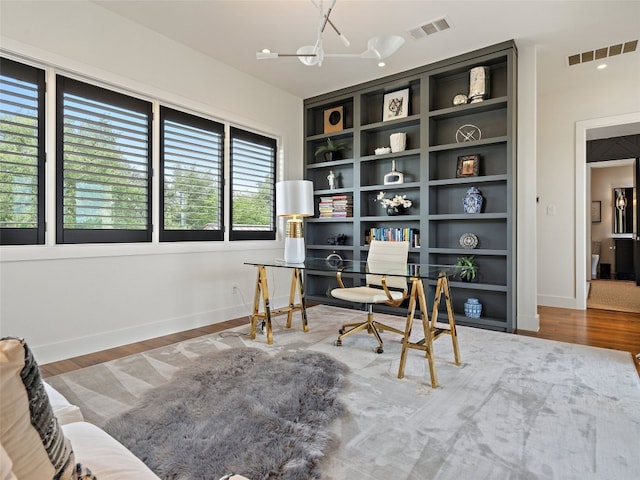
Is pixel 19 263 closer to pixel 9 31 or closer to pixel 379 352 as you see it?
pixel 9 31

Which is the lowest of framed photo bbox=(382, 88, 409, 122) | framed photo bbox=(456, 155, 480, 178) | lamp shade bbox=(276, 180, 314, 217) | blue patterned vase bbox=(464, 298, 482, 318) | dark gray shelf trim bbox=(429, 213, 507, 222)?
blue patterned vase bbox=(464, 298, 482, 318)

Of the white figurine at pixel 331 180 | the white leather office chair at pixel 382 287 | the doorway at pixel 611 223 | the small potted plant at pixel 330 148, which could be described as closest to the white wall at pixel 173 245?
the small potted plant at pixel 330 148

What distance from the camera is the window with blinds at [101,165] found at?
8.92 feet

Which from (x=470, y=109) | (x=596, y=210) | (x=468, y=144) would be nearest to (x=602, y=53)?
(x=470, y=109)

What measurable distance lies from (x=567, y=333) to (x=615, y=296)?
2826 millimetres

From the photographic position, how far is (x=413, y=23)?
309 centimetres

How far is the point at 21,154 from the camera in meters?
2.50

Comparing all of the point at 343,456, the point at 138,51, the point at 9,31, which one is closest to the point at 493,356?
the point at 343,456

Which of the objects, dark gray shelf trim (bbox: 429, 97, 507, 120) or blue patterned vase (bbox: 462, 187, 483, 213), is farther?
blue patterned vase (bbox: 462, 187, 483, 213)

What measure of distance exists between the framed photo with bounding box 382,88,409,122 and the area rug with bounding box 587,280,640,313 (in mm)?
3441

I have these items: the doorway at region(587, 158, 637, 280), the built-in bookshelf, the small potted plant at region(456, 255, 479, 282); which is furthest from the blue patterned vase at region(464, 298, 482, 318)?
the doorway at region(587, 158, 637, 280)

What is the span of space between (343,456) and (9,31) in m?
3.31

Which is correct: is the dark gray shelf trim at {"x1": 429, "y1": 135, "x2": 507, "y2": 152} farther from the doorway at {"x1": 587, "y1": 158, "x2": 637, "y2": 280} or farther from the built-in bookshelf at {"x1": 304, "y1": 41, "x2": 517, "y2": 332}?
the doorway at {"x1": 587, "y1": 158, "x2": 637, "y2": 280}

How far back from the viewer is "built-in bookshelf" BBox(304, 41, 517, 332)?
3.57 metres
